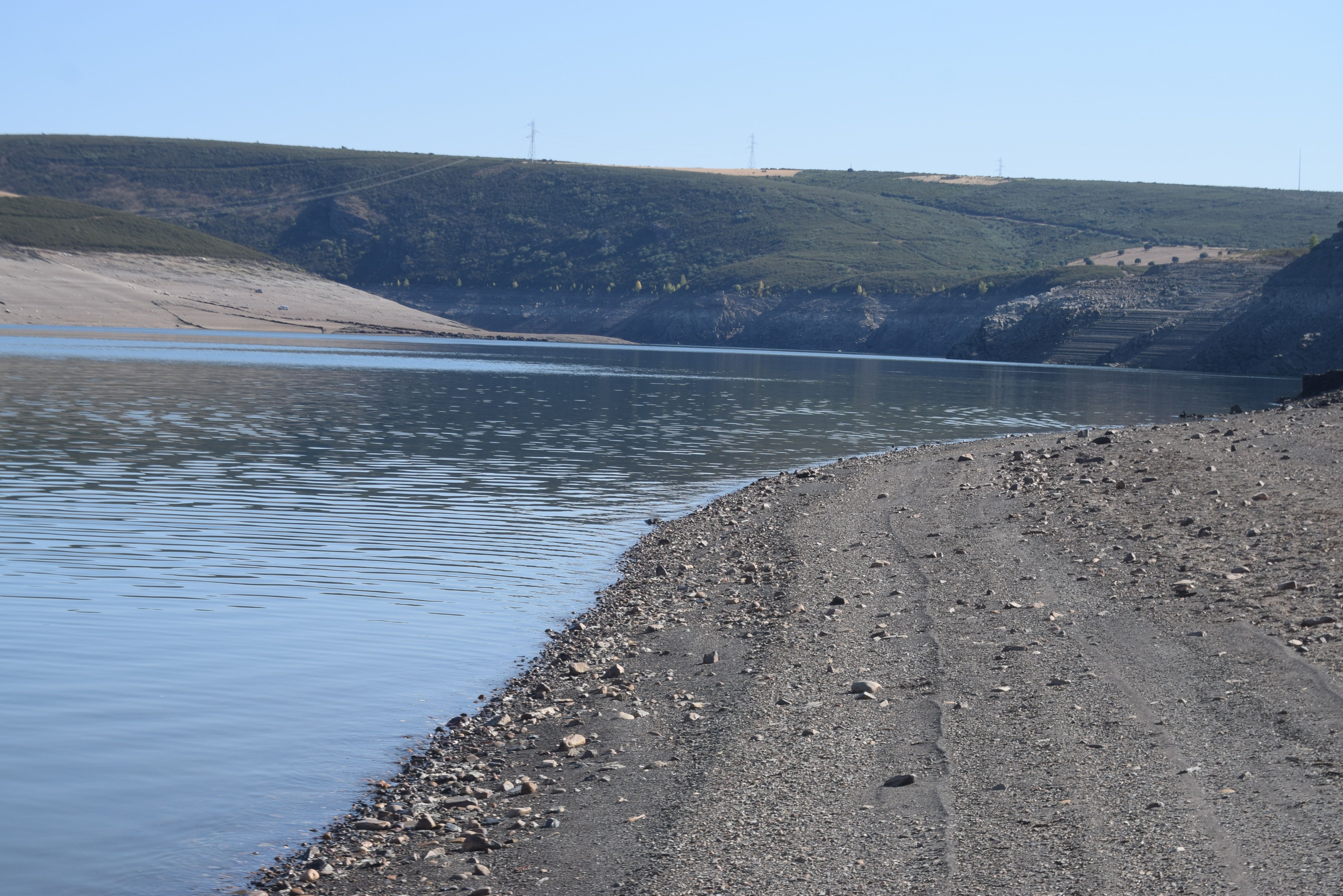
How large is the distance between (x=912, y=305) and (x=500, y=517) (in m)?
156

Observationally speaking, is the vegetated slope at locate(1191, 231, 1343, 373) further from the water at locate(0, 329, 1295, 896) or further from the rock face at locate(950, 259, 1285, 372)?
the water at locate(0, 329, 1295, 896)

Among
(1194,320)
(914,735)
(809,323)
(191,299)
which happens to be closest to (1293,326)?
(1194,320)

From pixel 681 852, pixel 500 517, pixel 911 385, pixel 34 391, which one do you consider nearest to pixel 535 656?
pixel 681 852

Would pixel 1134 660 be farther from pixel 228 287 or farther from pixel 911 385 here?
pixel 228 287

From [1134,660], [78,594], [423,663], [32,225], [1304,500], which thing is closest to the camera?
[1134,660]

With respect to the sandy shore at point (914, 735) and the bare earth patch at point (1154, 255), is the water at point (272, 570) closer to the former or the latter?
the sandy shore at point (914, 735)

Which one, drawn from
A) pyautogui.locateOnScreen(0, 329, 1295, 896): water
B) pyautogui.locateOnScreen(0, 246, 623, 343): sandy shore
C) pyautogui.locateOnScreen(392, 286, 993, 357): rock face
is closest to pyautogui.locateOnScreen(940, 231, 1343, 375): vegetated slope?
pyautogui.locateOnScreen(392, 286, 993, 357): rock face

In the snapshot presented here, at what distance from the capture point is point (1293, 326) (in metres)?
111

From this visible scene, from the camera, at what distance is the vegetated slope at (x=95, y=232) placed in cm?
16088

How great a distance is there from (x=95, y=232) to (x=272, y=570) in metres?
176

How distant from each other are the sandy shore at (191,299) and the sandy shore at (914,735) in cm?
13546

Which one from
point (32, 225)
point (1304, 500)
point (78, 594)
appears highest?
point (32, 225)

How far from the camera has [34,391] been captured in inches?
1951

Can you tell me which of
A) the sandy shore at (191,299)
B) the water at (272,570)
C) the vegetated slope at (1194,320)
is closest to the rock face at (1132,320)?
the vegetated slope at (1194,320)
